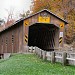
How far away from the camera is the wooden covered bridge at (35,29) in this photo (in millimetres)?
30484

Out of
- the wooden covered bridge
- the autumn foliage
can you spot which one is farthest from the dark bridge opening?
the autumn foliage

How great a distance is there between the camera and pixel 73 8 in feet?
172

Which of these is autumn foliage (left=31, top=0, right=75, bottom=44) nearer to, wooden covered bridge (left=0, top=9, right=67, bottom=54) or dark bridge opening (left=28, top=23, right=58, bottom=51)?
dark bridge opening (left=28, top=23, right=58, bottom=51)

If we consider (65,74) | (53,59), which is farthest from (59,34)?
(65,74)

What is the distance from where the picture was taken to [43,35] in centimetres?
3834

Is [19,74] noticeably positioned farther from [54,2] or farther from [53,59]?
[54,2]

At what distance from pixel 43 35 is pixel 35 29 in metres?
1.34

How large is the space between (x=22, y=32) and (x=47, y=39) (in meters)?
6.93

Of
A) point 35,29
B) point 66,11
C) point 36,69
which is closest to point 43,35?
point 35,29

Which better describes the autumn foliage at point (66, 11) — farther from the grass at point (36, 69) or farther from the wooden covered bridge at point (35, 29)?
the grass at point (36, 69)

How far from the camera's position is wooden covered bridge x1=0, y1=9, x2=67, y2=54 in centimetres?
3048

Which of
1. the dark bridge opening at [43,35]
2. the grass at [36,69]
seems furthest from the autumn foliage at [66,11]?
the grass at [36,69]

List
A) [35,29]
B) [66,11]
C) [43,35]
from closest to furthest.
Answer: [43,35] → [35,29] → [66,11]

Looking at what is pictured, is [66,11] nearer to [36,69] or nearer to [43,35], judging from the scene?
[43,35]
